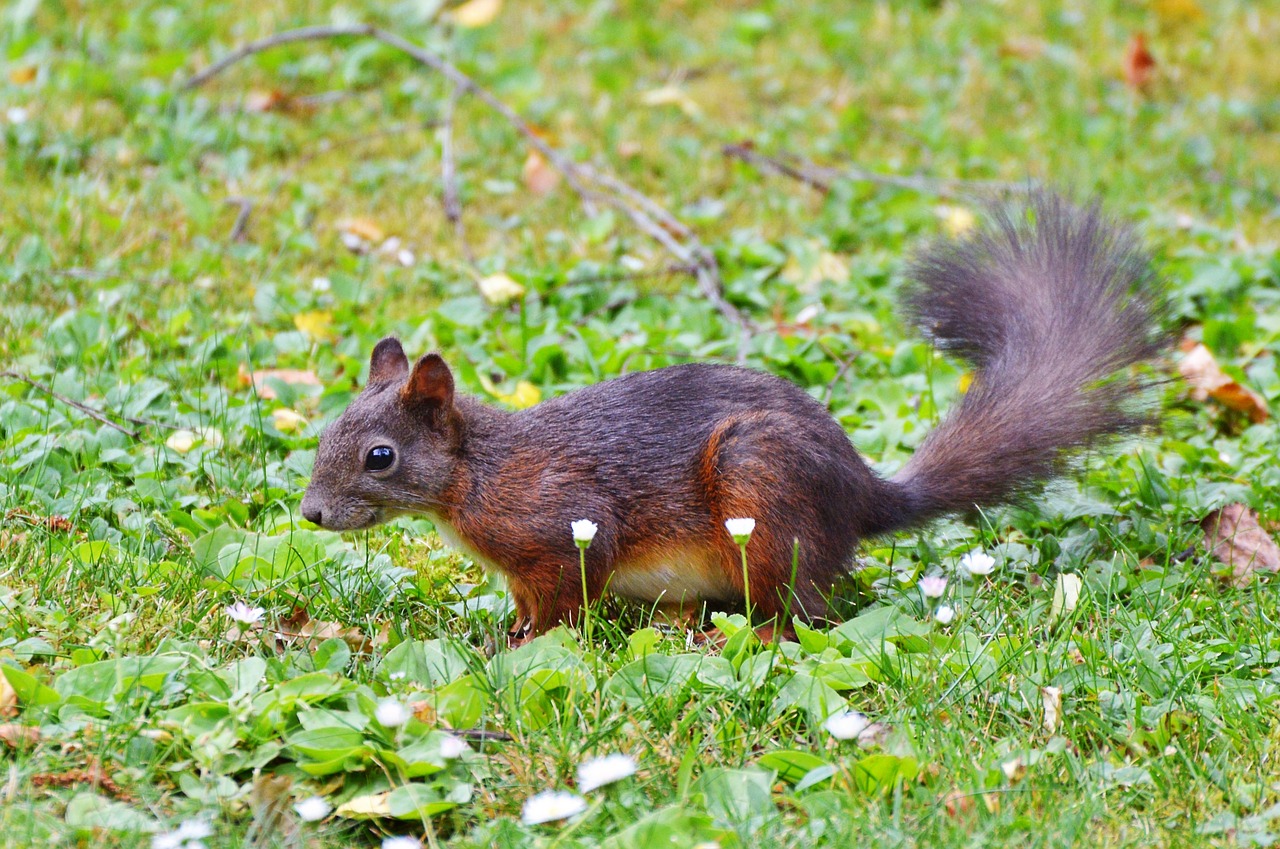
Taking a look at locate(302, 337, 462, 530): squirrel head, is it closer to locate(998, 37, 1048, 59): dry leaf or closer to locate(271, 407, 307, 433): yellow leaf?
locate(271, 407, 307, 433): yellow leaf

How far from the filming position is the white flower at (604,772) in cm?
216

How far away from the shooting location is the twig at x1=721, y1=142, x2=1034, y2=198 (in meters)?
5.81

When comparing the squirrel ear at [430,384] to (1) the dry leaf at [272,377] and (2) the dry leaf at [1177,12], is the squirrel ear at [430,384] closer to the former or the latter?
(1) the dry leaf at [272,377]

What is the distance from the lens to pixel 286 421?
3.81 metres

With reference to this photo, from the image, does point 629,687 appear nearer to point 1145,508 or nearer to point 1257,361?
point 1145,508

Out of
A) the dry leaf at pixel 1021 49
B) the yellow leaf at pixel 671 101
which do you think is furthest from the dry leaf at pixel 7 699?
the dry leaf at pixel 1021 49

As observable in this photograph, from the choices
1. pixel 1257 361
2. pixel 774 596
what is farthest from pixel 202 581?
pixel 1257 361

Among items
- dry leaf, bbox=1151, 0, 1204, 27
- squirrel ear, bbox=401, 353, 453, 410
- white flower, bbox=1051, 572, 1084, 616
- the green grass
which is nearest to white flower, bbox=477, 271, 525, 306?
the green grass

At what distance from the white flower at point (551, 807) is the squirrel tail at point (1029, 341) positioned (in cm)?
121

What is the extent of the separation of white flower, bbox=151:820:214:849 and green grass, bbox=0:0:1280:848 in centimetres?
4

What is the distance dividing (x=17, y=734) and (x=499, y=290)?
8.91ft

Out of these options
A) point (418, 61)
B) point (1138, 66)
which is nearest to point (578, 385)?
point (418, 61)

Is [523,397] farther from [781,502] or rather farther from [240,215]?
[240,215]

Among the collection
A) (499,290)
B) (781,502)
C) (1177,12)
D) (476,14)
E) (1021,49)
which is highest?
(476,14)
